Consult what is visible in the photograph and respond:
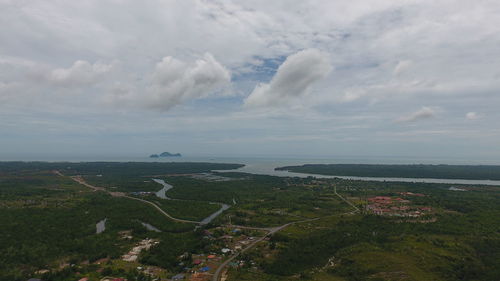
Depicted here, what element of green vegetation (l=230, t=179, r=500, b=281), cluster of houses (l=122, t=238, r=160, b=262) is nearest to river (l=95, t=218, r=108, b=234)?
cluster of houses (l=122, t=238, r=160, b=262)

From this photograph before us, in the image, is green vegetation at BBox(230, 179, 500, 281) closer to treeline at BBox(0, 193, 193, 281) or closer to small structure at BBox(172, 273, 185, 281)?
small structure at BBox(172, 273, 185, 281)

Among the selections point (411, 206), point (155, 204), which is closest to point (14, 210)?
point (155, 204)

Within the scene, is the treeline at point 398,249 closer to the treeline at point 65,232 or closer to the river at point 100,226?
the treeline at point 65,232

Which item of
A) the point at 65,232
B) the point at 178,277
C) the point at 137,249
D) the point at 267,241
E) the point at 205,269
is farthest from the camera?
the point at 65,232

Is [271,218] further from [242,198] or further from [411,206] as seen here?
[411,206]

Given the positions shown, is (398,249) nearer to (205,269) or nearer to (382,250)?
(382,250)

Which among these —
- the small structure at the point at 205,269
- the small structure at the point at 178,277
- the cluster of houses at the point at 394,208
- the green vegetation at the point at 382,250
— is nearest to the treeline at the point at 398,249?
the green vegetation at the point at 382,250

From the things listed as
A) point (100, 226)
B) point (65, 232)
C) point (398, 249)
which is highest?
point (398, 249)

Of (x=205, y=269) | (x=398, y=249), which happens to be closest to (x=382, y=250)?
(x=398, y=249)
